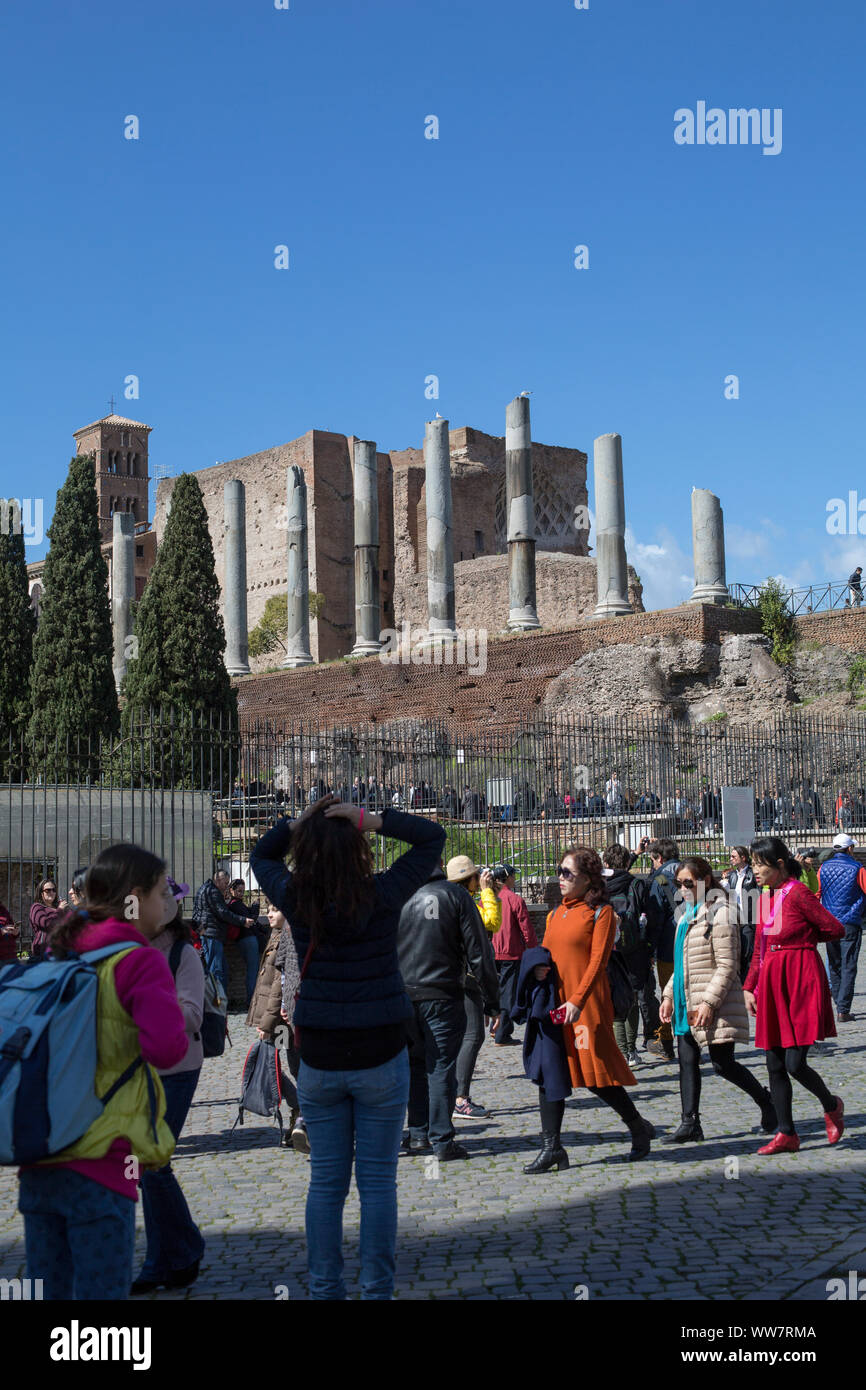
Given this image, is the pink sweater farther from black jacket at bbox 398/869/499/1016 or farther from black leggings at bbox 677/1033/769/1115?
black leggings at bbox 677/1033/769/1115

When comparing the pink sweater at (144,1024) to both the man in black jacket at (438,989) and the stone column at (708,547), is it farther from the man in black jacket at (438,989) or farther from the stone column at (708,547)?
the stone column at (708,547)

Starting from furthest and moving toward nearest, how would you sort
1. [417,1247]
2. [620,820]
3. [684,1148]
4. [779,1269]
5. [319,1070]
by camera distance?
[620,820] < [684,1148] < [417,1247] < [779,1269] < [319,1070]

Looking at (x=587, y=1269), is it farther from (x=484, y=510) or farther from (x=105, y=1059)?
(x=484, y=510)

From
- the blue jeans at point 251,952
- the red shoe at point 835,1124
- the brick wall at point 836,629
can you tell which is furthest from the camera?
the brick wall at point 836,629

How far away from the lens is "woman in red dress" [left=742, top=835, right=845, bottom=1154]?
293 inches

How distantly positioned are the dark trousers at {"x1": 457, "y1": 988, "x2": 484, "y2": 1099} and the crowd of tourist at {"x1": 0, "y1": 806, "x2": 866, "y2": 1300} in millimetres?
20

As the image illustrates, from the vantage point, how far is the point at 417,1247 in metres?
5.87

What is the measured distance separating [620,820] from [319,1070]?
16.5m

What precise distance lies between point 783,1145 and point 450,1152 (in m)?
1.77

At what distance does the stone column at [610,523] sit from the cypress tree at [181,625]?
9599 mm

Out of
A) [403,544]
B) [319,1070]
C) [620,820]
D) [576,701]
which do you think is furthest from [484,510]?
[319,1070]

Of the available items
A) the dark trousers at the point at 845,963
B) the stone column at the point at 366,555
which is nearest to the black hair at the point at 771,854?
the dark trousers at the point at 845,963

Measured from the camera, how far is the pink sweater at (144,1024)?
3.57m

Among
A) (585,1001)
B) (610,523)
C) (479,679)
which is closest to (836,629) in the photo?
(610,523)
